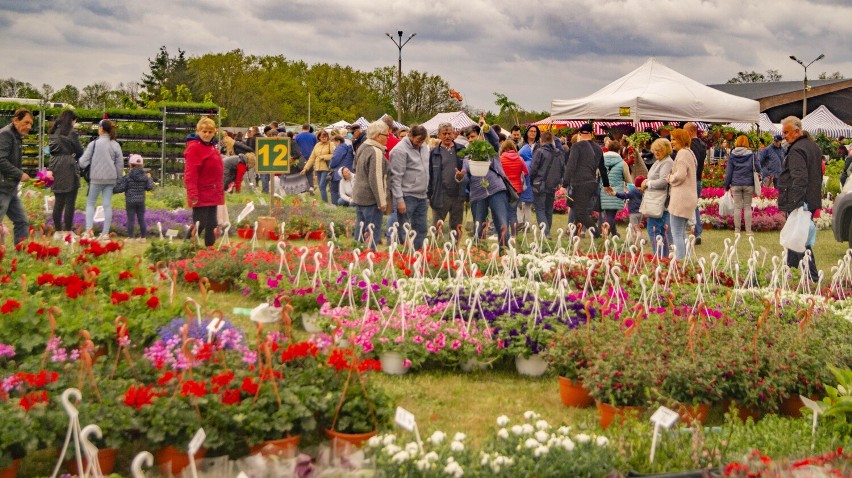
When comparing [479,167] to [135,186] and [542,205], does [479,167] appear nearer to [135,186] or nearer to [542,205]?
[542,205]

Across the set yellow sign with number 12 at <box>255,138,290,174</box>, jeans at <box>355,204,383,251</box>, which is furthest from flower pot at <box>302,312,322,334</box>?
yellow sign with number 12 at <box>255,138,290,174</box>

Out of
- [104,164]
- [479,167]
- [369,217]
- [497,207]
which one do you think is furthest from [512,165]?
[104,164]

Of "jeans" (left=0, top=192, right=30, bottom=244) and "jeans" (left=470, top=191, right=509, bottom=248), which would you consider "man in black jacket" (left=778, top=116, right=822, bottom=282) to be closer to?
"jeans" (left=470, top=191, right=509, bottom=248)

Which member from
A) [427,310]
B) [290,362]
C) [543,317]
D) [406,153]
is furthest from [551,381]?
[406,153]

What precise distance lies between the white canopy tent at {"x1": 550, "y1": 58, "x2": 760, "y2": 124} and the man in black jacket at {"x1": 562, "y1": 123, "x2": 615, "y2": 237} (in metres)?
6.10

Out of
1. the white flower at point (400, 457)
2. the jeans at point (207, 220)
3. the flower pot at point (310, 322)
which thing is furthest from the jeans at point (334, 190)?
the white flower at point (400, 457)

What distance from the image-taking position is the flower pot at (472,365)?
6.54 m

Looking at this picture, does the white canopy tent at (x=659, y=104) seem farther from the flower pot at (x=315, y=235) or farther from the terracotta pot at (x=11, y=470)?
the terracotta pot at (x=11, y=470)

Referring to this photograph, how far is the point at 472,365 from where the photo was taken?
659cm

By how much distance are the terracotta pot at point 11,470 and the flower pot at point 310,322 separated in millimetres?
3485

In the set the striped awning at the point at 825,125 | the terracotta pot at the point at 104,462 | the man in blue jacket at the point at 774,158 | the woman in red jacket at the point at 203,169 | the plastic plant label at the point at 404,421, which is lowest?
the terracotta pot at the point at 104,462

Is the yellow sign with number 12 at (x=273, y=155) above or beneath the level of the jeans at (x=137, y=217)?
above

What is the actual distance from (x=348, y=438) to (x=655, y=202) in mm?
7359

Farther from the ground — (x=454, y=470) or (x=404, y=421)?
(x=404, y=421)
